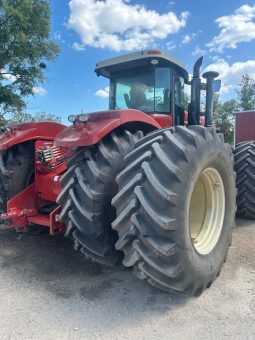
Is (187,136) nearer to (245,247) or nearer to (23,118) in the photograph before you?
(245,247)

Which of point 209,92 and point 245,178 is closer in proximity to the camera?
point 209,92

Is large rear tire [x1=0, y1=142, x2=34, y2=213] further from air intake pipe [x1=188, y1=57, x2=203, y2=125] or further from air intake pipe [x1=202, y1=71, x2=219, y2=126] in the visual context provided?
air intake pipe [x1=202, y1=71, x2=219, y2=126]

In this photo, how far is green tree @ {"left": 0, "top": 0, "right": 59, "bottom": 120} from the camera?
822 inches

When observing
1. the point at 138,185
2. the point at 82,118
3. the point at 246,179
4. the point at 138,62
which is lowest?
the point at 246,179

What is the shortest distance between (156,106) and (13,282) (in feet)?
8.95

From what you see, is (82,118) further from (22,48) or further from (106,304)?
(22,48)

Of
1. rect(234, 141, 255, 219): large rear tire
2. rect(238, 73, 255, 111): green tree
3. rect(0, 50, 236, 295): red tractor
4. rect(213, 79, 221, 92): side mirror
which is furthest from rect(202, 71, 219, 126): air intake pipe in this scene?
rect(238, 73, 255, 111): green tree

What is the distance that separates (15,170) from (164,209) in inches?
92.0

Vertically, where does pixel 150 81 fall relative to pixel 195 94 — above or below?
above

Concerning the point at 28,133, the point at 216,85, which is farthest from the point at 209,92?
the point at 28,133

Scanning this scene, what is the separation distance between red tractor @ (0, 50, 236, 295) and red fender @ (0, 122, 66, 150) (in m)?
0.01

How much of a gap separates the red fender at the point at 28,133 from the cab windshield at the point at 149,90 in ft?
3.55

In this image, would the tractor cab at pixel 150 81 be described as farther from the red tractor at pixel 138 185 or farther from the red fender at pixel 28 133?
the red fender at pixel 28 133

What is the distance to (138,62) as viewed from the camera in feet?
14.3
